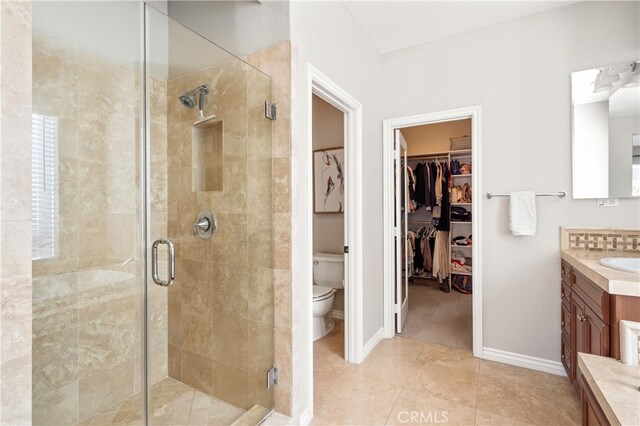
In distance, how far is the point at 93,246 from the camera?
5.62 feet

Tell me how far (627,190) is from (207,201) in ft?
8.82

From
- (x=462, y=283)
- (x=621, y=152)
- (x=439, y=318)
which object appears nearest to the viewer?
(x=621, y=152)

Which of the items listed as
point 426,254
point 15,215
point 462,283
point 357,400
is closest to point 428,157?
point 426,254

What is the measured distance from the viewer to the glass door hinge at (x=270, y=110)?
5.79 feet

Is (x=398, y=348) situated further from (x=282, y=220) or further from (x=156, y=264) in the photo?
(x=156, y=264)

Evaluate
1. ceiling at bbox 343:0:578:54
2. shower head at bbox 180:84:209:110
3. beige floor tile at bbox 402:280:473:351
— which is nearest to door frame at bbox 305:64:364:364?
ceiling at bbox 343:0:578:54

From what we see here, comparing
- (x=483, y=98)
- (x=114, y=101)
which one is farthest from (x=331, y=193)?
(x=114, y=101)

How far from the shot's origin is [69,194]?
5.24ft

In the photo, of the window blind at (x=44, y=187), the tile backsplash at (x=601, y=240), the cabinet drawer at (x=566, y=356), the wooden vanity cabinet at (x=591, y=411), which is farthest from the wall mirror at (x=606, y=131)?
the window blind at (x=44, y=187)

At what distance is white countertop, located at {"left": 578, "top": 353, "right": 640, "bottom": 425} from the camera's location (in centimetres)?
80

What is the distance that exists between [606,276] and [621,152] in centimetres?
120

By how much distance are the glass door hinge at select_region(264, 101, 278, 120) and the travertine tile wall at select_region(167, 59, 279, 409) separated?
2 cm

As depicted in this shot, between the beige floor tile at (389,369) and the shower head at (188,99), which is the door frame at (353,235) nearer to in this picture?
the beige floor tile at (389,369)

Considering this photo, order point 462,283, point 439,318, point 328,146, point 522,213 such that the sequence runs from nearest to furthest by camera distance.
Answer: point 522,213, point 439,318, point 328,146, point 462,283
